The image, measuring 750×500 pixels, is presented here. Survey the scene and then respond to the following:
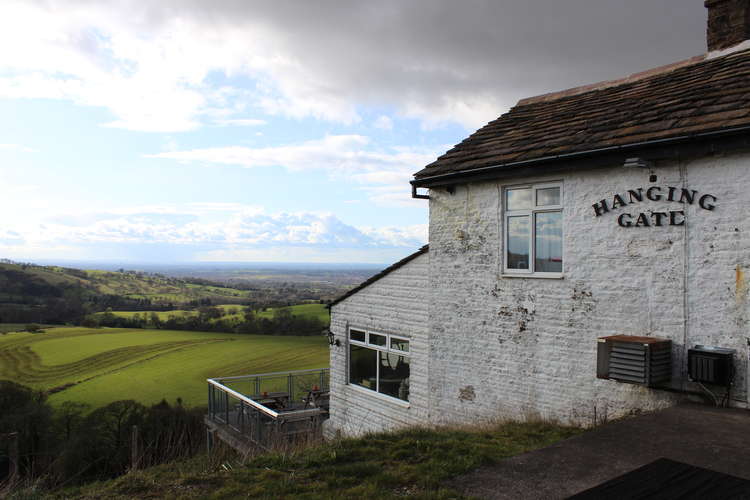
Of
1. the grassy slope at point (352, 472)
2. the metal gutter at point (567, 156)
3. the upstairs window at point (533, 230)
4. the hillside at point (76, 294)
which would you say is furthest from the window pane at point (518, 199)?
the hillside at point (76, 294)

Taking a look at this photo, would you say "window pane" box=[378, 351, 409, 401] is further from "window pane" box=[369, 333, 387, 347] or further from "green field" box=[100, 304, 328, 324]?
"green field" box=[100, 304, 328, 324]

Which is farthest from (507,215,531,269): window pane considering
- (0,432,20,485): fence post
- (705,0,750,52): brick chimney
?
(0,432,20,485): fence post

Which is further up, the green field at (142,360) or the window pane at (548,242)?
the window pane at (548,242)

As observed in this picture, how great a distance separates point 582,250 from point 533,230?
103 cm

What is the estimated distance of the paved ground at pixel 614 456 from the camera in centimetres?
448

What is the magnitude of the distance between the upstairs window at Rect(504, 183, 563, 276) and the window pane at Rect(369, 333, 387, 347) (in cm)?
478

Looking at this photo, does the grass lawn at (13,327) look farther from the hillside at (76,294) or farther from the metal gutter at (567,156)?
the metal gutter at (567,156)

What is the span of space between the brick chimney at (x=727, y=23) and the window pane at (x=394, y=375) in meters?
9.23

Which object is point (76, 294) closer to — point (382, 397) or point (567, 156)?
point (382, 397)

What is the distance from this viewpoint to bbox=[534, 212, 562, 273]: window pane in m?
9.20

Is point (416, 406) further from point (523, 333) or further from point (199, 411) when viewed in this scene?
point (199, 411)

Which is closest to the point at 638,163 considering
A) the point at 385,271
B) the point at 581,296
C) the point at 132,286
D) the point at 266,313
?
the point at 581,296

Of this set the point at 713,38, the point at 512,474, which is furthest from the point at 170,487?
the point at 713,38

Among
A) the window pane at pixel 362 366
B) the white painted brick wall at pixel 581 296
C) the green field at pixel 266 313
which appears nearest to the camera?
the white painted brick wall at pixel 581 296
